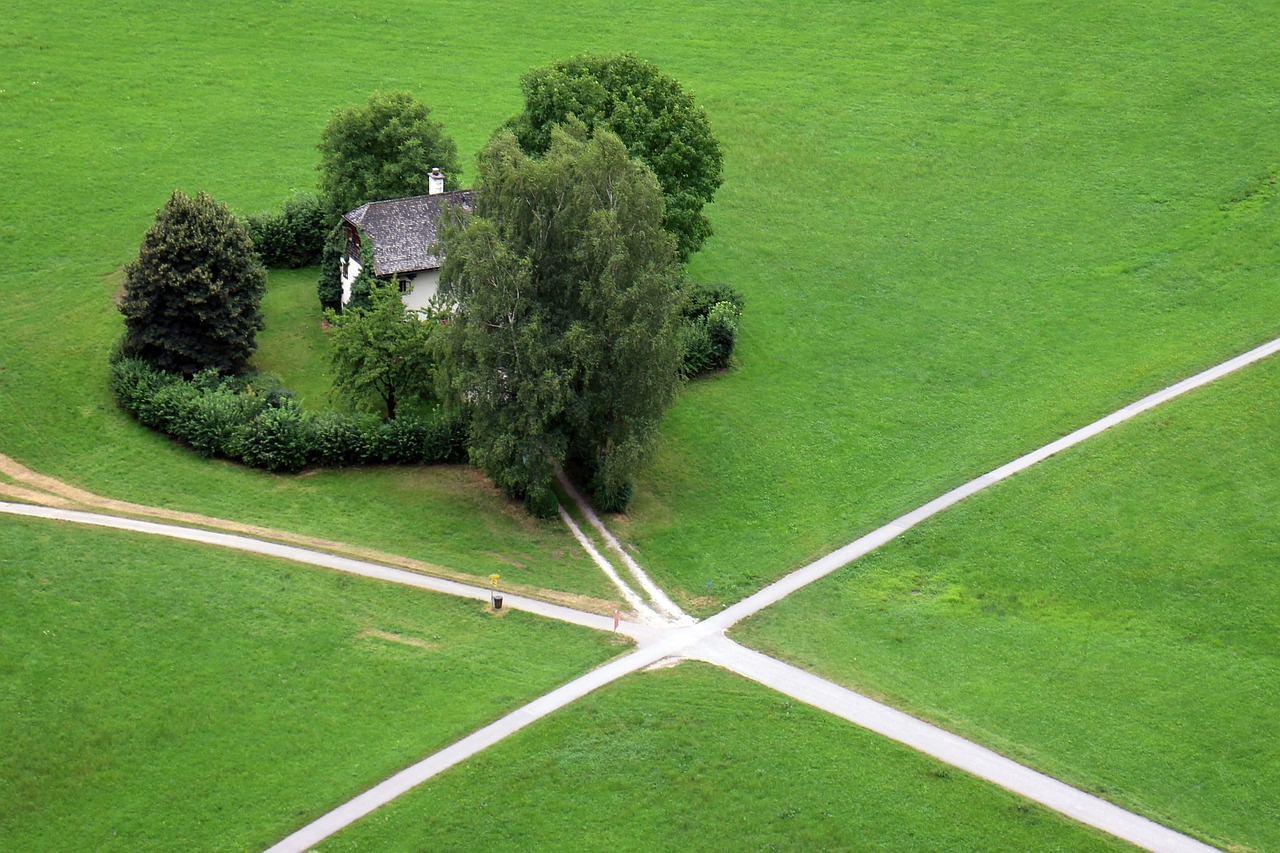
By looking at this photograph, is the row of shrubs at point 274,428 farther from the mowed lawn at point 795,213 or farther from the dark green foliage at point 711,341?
the dark green foliage at point 711,341

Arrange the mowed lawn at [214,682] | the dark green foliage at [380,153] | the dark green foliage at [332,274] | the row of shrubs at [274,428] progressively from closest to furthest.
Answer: the mowed lawn at [214,682]
the row of shrubs at [274,428]
the dark green foliage at [332,274]
the dark green foliage at [380,153]

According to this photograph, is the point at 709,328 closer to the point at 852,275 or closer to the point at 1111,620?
the point at 852,275

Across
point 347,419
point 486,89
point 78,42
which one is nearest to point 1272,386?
point 347,419

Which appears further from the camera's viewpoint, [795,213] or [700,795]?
[795,213]

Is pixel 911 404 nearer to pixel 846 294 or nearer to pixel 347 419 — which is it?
pixel 846 294

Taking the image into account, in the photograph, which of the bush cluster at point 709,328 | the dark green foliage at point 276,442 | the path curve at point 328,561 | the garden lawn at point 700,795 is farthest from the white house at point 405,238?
the garden lawn at point 700,795

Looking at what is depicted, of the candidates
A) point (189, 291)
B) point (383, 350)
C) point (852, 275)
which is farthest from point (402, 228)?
point (852, 275)
